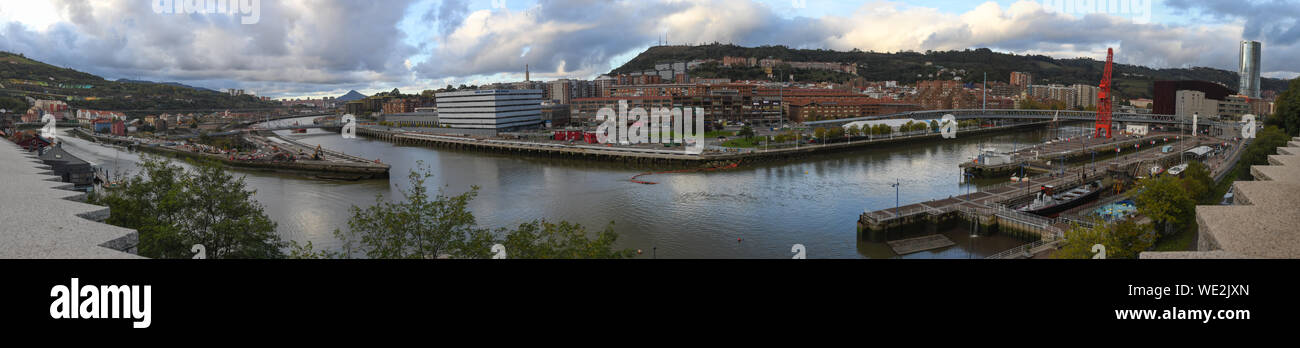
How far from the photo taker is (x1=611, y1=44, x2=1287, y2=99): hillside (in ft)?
152

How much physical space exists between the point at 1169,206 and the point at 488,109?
20.4 meters

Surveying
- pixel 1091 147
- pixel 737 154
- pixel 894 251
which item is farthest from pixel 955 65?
pixel 894 251

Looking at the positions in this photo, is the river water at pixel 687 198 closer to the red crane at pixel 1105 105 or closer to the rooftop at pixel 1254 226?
the rooftop at pixel 1254 226

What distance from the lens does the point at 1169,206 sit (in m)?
5.50

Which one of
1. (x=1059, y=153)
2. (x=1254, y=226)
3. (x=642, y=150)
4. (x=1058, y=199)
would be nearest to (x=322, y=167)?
(x=642, y=150)

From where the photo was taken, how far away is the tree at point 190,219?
142 inches

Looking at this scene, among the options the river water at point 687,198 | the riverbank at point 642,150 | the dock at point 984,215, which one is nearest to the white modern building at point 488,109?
the riverbank at point 642,150

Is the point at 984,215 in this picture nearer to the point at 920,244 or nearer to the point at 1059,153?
the point at 920,244

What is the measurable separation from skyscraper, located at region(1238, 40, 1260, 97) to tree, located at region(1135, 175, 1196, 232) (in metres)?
30.7

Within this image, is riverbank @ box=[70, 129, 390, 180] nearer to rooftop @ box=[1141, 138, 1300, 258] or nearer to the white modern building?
the white modern building

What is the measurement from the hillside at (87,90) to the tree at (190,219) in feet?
82.9

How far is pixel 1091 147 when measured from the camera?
1549 cm
